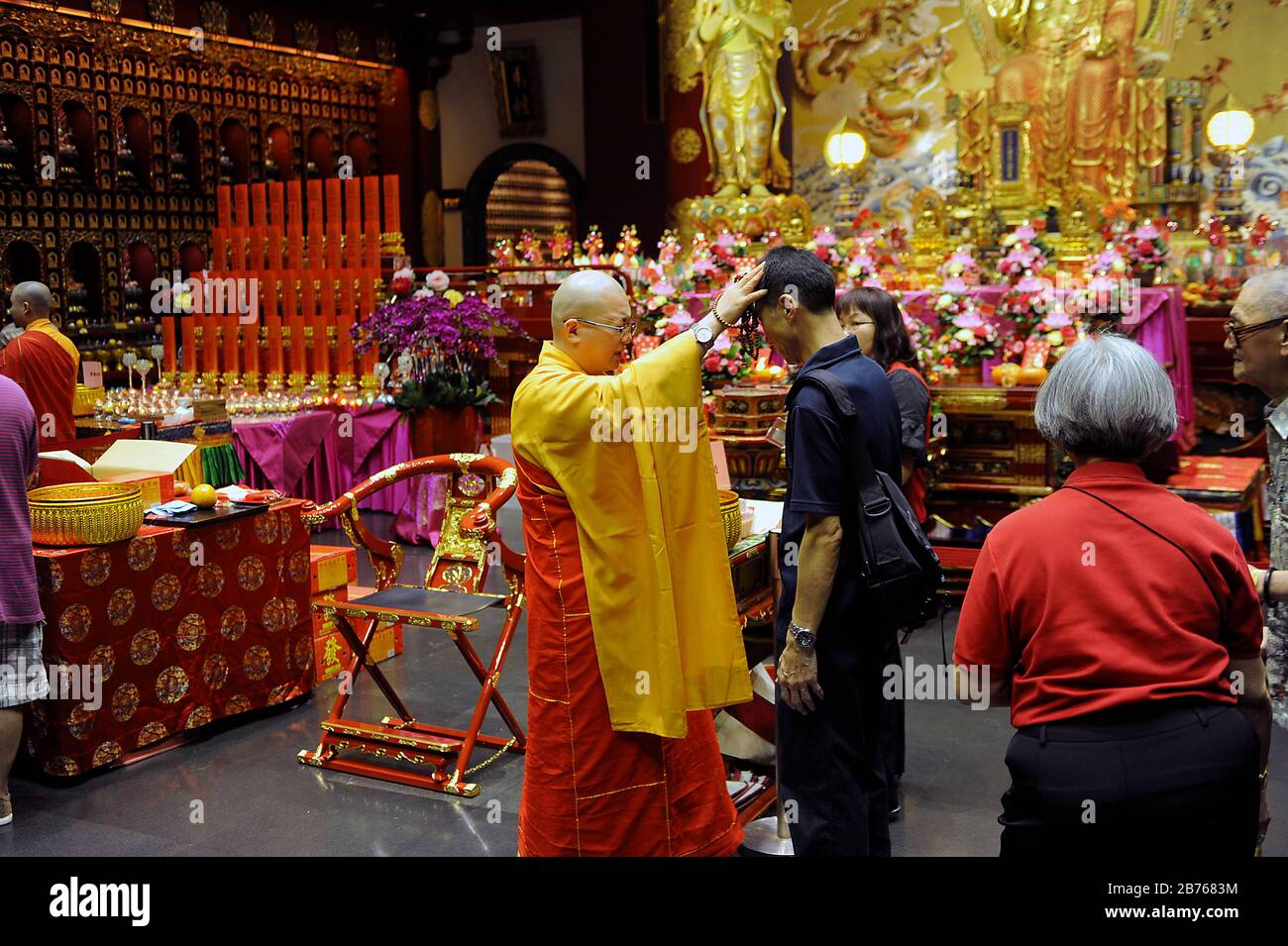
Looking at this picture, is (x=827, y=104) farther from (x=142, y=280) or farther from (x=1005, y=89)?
(x=142, y=280)

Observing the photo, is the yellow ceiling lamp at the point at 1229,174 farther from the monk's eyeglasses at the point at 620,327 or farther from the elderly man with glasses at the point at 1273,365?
the monk's eyeglasses at the point at 620,327

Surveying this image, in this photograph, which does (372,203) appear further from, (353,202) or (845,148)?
(845,148)

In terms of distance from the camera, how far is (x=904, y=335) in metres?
4.29

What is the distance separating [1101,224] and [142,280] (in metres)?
8.33

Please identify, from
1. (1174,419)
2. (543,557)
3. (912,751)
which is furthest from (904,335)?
(1174,419)

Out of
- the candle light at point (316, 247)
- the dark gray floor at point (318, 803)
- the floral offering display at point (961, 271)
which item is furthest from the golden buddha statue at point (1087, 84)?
the dark gray floor at point (318, 803)

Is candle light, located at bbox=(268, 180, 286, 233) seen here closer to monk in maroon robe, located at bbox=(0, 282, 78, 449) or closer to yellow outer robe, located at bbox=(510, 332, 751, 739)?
monk in maroon robe, located at bbox=(0, 282, 78, 449)

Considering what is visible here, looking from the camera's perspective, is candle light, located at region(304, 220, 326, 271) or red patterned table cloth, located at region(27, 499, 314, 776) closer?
red patterned table cloth, located at region(27, 499, 314, 776)

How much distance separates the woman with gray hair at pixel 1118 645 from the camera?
5.63 ft

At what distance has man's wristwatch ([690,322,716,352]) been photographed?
2.61m

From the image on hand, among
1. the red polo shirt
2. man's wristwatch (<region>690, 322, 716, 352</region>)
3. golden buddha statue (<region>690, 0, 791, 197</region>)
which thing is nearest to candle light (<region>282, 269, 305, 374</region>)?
golden buddha statue (<region>690, 0, 791, 197</region>)

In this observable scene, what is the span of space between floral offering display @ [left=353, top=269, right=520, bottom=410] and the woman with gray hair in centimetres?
575

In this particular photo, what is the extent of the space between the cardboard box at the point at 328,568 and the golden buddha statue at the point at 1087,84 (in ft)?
23.2

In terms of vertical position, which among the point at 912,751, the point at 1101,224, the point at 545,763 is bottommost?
the point at 912,751
